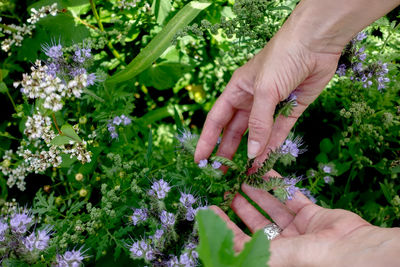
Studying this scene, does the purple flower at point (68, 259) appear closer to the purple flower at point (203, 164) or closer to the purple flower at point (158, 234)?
the purple flower at point (158, 234)

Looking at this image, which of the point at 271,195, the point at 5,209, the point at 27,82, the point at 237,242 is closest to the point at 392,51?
the point at 271,195

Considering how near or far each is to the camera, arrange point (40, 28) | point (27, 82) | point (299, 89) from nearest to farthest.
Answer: point (27, 82) → point (299, 89) → point (40, 28)

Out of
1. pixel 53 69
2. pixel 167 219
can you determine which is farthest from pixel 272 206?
pixel 53 69

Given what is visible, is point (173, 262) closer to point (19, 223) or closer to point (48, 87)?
point (19, 223)

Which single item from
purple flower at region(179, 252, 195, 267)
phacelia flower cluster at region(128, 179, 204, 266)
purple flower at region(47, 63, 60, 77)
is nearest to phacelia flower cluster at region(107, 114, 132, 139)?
purple flower at region(47, 63, 60, 77)

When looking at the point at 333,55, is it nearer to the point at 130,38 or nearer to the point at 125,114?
the point at 125,114

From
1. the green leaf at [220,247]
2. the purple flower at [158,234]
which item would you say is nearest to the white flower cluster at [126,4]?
the purple flower at [158,234]

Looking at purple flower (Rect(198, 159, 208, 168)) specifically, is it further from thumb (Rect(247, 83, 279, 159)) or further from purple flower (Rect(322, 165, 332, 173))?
purple flower (Rect(322, 165, 332, 173))
